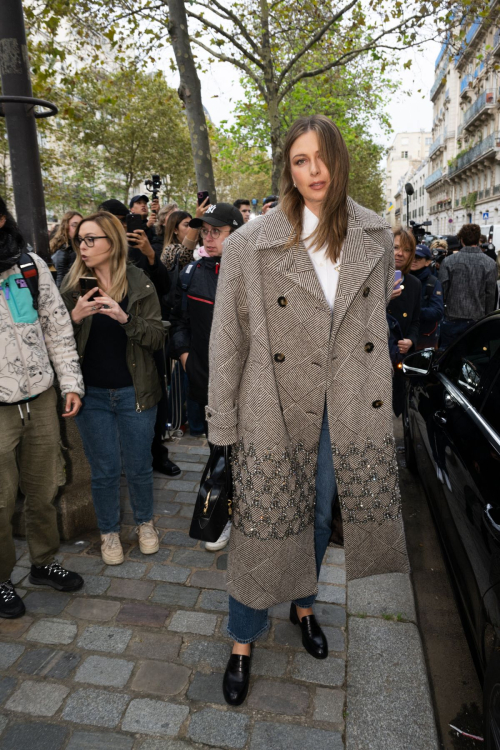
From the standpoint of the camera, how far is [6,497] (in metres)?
2.82

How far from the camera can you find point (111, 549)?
3.41 m

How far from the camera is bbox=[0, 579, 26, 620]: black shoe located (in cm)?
289

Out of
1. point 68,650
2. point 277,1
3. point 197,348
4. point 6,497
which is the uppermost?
point 277,1

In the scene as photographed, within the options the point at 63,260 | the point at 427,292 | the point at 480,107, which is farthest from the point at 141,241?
the point at 480,107

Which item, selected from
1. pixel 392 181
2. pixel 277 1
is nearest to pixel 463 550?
pixel 277 1

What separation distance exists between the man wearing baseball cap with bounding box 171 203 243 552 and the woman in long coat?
130 centimetres

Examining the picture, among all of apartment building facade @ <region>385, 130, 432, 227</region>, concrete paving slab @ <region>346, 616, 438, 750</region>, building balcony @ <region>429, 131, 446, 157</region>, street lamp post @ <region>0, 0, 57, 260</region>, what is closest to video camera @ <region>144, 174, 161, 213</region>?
street lamp post @ <region>0, 0, 57, 260</region>

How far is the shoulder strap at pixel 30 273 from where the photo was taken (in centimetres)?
274

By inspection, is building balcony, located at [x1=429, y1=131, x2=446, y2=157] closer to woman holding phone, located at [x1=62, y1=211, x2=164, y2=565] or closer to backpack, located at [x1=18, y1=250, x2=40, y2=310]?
woman holding phone, located at [x1=62, y1=211, x2=164, y2=565]

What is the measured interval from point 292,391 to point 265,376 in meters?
0.14

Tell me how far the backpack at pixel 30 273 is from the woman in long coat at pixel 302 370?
1.11m

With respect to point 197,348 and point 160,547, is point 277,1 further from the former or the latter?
point 160,547

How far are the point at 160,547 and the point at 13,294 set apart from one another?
1.85 meters

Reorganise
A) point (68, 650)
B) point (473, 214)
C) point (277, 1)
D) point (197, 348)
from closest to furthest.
A: point (68, 650), point (197, 348), point (277, 1), point (473, 214)
